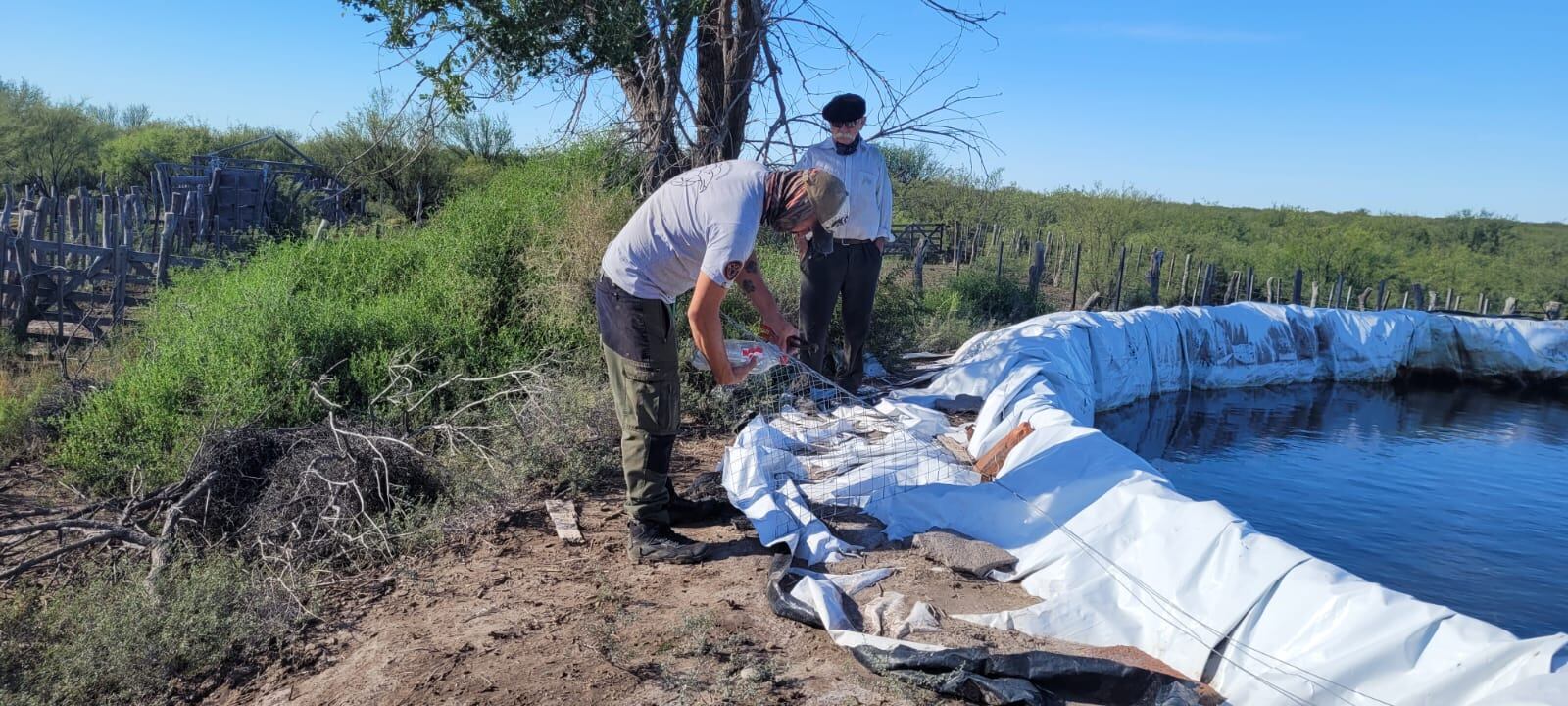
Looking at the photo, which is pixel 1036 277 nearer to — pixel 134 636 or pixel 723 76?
pixel 723 76

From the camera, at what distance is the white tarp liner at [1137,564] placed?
2.51 meters

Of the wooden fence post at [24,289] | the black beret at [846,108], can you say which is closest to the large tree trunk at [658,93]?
the black beret at [846,108]

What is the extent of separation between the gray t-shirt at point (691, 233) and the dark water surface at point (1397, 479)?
3.95 metres

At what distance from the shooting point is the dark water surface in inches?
201

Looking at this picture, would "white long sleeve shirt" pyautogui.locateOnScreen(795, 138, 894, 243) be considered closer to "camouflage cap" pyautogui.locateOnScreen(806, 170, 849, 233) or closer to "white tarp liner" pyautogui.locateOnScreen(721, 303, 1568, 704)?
"white tarp liner" pyautogui.locateOnScreen(721, 303, 1568, 704)

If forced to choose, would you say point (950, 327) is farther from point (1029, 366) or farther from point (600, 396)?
point (600, 396)

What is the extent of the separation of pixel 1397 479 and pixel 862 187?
5079 millimetres

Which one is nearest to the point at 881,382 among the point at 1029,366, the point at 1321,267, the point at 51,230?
the point at 1029,366

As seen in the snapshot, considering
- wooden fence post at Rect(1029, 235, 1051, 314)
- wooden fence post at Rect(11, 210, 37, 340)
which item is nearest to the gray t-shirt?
wooden fence post at Rect(11, 210, 37, 340)

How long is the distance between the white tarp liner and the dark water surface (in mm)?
1488

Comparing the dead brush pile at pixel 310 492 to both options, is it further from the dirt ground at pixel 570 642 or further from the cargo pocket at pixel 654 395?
the cargo pocket at pixel 654 395

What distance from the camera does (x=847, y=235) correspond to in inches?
198

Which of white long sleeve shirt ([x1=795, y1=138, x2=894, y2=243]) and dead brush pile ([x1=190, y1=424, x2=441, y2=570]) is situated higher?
white long sleeve shirt ([x1=795, y1=138, x2=894, y2=243])

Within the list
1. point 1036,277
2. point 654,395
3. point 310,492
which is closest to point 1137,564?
point 654,395
